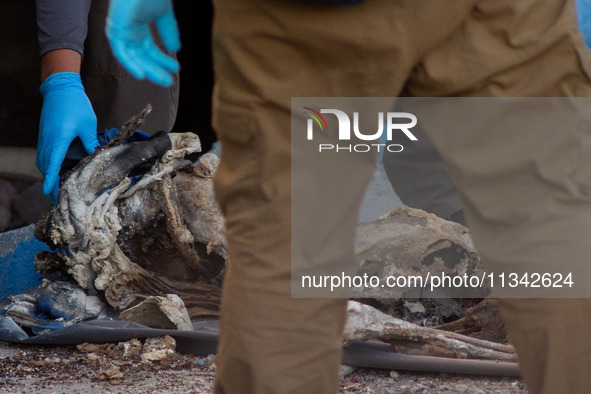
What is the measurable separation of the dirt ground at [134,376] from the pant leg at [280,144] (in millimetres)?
880

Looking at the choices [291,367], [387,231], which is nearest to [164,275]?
[387,231]

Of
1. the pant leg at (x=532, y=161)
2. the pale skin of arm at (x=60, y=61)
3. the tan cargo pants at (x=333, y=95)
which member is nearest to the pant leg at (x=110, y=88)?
the pale skin of arm at (x=60, y=61)

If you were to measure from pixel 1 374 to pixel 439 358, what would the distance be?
1.25 metres

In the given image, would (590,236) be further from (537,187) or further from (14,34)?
(14,34)

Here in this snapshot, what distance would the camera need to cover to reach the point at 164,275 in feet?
7.90

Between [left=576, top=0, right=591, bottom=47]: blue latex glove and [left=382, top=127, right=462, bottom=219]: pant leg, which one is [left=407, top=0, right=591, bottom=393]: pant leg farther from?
[left=382, top=127, right=462, bottom=219]: pant leg

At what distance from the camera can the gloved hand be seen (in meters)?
2.30

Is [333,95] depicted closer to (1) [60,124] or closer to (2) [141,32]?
(2) [141,32]

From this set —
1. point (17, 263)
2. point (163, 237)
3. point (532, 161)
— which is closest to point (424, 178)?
point (163, 237)

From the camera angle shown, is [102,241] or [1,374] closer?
[1,374]

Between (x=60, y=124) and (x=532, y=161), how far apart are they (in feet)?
6.09

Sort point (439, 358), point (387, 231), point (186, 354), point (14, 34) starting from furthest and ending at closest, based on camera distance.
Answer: point (14, 34) < point (387, 231) < point (186, 354) < point (439, 358)

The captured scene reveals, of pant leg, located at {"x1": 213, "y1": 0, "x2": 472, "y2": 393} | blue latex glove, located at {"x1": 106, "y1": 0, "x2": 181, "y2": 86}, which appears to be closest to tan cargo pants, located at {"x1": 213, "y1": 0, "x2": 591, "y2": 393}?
pant leg, located at {"x1": 213, "y1": 0, "x2": 472, "y2": 393}

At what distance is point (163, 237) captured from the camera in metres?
2.34
